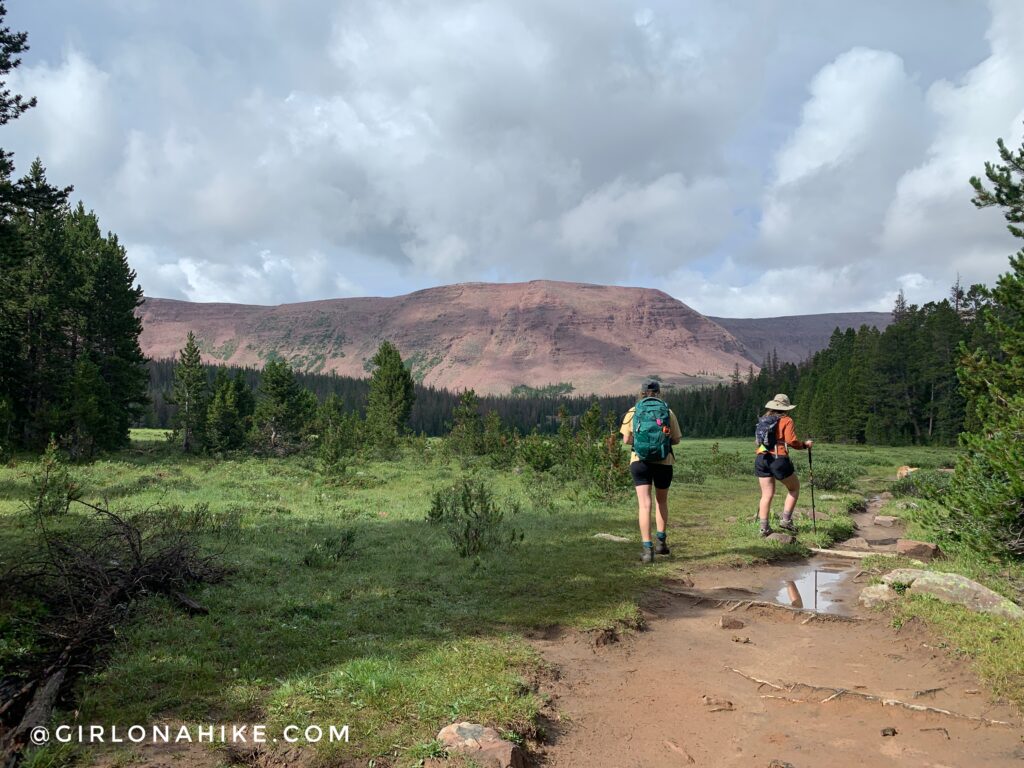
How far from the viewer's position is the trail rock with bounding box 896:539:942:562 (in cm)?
984

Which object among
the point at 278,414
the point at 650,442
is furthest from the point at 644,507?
the point at 278,414

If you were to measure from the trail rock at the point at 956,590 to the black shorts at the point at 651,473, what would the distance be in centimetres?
310

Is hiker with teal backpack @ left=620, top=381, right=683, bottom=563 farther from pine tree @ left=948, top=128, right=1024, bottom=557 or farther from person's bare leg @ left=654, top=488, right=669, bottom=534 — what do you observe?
pine tree @ left=948, top=128, right=1024, bottom=557

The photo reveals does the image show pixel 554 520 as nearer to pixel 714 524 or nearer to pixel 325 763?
pixel 714 524

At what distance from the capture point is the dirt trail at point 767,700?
399 cm

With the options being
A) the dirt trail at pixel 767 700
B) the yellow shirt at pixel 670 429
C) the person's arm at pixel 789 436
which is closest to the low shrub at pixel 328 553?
the dirt trail at pixel 767 700

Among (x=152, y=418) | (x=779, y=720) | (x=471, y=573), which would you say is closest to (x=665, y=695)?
(x=779, y=720)

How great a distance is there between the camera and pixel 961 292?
89.9 meters

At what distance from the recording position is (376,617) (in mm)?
6621

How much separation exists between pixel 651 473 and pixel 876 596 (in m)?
3.25

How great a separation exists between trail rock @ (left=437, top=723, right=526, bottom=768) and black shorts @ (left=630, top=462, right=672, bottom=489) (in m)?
5.62

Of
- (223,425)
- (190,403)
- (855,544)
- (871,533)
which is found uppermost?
(190,403)

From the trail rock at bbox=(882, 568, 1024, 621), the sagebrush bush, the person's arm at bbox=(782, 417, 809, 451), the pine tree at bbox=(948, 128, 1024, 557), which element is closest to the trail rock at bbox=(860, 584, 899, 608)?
the trail rock at bbox=(882, 568, 1024, 621)

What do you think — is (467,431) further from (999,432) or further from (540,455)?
(999,432)
